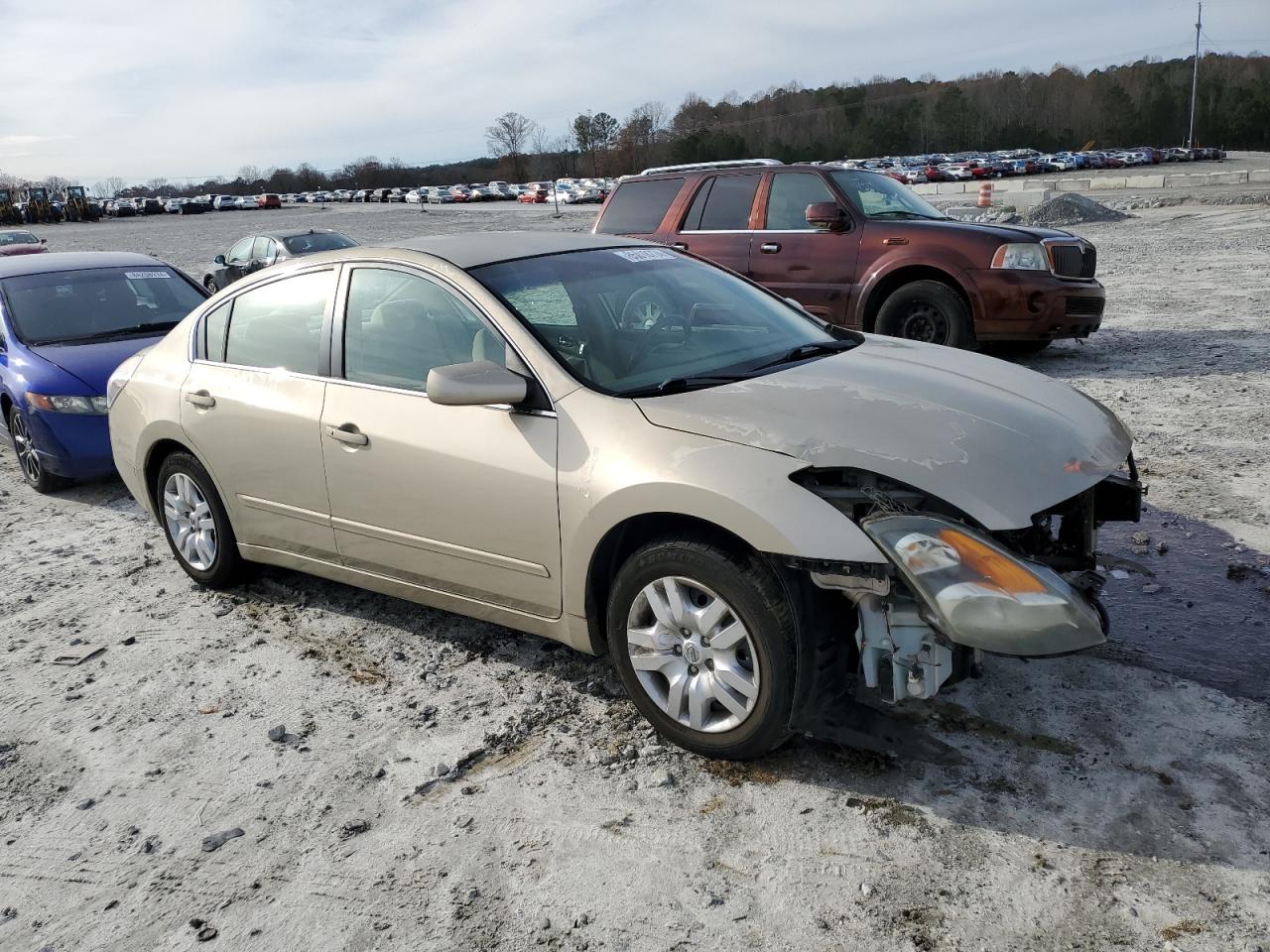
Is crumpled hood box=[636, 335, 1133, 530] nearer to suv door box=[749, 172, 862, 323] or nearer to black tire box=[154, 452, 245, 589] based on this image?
black tire box=[154, 452, 245, 589]

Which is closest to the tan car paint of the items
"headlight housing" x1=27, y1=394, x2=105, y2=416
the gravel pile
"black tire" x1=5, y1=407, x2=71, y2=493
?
"headlight housing" x1=27, y1=394, x2=105, y2=416

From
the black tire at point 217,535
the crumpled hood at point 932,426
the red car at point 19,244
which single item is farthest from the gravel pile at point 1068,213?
the black tire at point 217,535

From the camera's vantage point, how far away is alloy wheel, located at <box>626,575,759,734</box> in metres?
3.21

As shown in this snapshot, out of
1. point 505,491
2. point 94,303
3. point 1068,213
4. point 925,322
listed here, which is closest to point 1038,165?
point 1068,213

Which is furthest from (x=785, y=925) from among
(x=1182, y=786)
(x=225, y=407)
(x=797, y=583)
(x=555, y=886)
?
(x=225, y=407)

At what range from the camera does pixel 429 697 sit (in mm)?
4016

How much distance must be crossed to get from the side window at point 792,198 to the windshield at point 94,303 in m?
5.20

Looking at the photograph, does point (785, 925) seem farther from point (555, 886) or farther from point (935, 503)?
point (935, 503)

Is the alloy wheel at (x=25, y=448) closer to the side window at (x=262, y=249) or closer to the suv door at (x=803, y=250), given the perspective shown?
the suv door at (x=803, y=250)

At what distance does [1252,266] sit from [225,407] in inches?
602

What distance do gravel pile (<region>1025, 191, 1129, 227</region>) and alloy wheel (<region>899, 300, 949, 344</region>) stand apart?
731 inches

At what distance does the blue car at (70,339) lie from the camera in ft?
23.2

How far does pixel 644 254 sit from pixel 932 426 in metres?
1.86

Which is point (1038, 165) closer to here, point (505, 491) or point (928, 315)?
point (928, 315)
